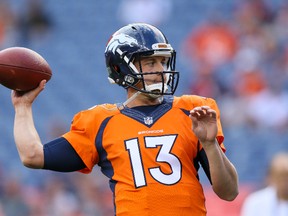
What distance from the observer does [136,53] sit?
4.08m

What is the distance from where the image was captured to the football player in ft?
12.8

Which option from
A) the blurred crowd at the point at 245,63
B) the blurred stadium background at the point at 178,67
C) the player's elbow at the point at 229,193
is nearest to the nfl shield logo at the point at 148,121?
the player's elbow at the point at 229,193

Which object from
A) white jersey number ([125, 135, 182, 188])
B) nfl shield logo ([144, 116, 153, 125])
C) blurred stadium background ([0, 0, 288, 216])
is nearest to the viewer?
white jersey number ([125, 135, 182, 188])

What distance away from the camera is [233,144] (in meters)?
10.3

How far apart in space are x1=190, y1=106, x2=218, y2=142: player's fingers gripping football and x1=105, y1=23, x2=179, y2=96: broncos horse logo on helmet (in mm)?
253

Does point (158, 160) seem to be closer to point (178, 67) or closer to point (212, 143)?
point (212, 143)

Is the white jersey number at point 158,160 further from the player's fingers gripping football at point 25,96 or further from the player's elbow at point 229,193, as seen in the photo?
the player's fingers gripping football at point 25,96

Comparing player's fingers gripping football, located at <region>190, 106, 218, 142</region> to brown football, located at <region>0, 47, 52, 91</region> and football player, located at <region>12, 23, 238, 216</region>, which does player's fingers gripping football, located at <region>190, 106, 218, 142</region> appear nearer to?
football player, located at <region>12, 23, 238, 216</region>

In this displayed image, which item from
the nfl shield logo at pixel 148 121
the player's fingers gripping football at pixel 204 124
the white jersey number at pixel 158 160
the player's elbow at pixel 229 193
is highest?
the player's fingers gripping football at pixel 204 124

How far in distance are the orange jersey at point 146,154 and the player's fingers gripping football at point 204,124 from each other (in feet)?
0.49

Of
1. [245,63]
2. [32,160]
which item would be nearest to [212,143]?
[32,160]

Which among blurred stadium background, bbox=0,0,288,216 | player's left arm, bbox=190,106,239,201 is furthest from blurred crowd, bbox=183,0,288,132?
player's left arm, bbox=190,106,239,201

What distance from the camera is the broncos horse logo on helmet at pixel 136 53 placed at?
13.3ft

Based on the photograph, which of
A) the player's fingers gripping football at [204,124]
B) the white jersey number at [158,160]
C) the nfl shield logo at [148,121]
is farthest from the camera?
the nfl shield logo at [148,121]
